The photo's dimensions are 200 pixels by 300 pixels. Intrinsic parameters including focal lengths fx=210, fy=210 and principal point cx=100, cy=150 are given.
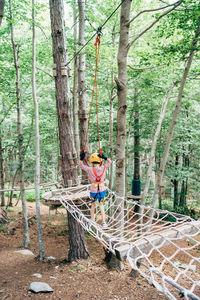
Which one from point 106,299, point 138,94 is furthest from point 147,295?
point 138,94

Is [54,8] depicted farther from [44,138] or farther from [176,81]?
[44,138]

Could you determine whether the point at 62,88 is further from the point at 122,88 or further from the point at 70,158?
the point at 70,158

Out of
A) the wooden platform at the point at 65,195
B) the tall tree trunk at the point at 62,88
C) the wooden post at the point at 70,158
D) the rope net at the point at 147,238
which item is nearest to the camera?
the rope net at the point at 147,238

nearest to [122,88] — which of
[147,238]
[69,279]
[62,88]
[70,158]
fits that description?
[62,88]

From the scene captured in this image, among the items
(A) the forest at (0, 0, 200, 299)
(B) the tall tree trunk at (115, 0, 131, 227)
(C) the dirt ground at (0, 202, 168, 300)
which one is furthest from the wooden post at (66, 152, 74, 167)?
(C) the dirt ground at (0, 202, 168, 300)

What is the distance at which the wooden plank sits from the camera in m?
1.60

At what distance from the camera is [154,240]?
181cm

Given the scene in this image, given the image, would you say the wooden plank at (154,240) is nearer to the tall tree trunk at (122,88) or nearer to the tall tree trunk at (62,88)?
the tall tree trunk at (122,88)

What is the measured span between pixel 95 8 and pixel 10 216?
6.90 meters

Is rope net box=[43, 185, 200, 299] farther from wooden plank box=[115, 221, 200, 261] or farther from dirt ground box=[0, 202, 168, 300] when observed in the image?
dirt ground box=[0, 202, 168, 300]

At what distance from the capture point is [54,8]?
11.2 feet

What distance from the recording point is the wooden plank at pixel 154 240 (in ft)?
5.25

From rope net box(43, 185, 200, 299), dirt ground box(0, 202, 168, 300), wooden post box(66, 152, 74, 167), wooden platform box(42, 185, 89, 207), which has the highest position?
wooden post box(66, 152, 74, 167)

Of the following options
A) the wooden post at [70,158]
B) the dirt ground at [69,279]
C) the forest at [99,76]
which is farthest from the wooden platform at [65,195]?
the dirt ground at [69,279]
